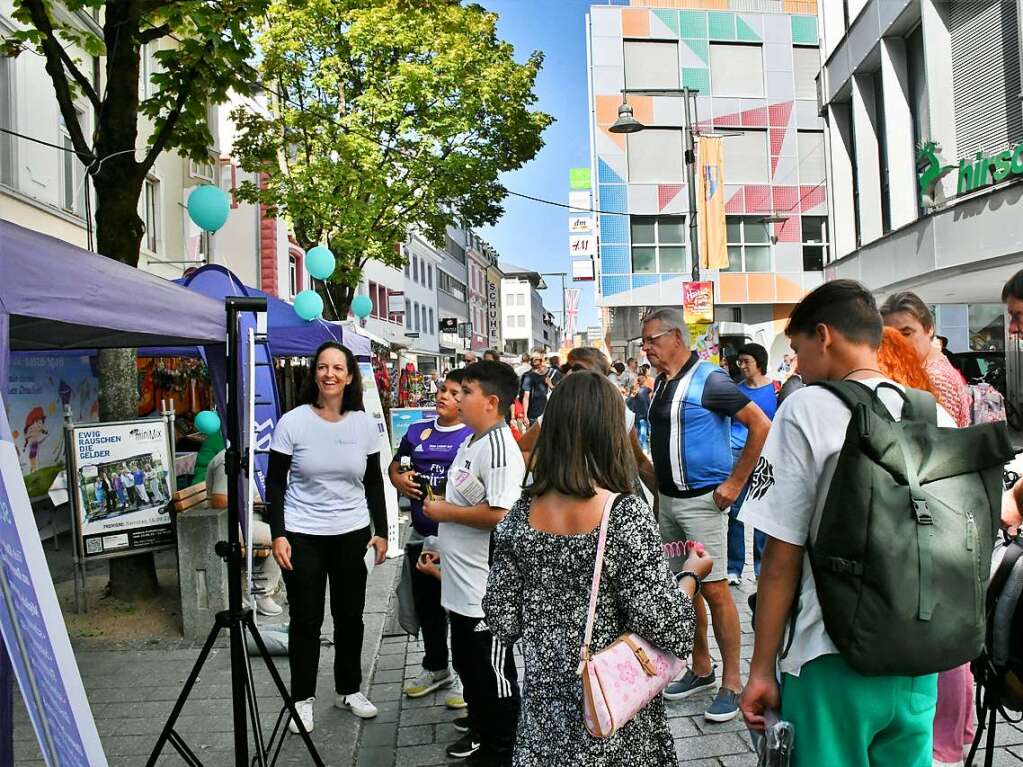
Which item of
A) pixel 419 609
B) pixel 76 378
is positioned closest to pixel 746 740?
pixel 419 609

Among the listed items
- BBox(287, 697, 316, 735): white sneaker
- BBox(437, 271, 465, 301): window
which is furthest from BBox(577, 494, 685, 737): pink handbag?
BBox(437, 271, 465, 301): window

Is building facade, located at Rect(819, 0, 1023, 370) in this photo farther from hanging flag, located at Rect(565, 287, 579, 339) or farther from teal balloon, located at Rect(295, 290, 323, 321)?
hanging flag, located at Rect(565, 287, 579, 339)

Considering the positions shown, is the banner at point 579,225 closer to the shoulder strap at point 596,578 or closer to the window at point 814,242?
the window at point 814,242

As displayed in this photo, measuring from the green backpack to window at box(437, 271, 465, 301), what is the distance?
189ft

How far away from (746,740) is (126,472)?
540 centimetres

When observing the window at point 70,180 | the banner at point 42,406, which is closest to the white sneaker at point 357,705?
the banner at point 42,406

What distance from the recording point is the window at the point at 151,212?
56.3 ft

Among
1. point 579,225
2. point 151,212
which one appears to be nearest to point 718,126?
point 579,225

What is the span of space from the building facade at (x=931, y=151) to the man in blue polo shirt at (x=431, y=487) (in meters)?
10.9

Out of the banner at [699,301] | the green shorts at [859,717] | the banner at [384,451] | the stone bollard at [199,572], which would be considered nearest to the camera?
the green shorts at [859,717]

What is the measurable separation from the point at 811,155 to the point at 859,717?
3219cm

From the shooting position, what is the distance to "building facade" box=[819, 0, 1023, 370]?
12.8 metres

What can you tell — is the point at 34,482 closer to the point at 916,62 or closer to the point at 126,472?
the point at 126,472

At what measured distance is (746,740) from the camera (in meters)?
3.83
